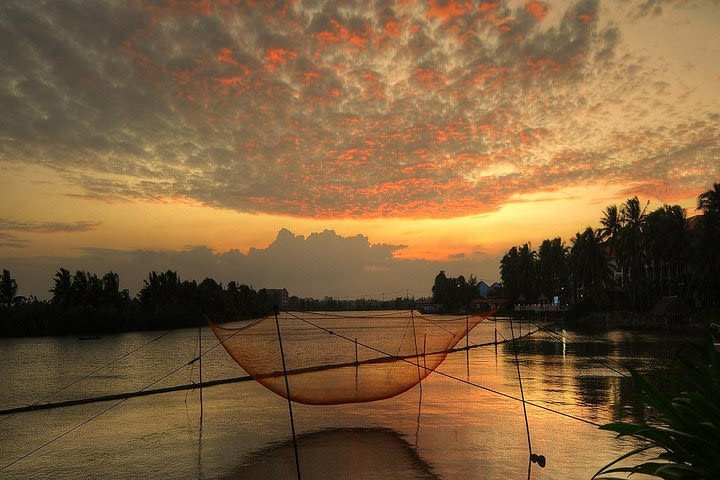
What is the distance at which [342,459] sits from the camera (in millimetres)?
11516

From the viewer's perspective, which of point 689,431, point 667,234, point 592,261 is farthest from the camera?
point 592,261

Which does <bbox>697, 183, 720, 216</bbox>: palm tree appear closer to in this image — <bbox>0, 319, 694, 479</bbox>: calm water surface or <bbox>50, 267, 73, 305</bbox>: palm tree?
<bbox>0, 319, 694, 479</bbox>: calm water surface

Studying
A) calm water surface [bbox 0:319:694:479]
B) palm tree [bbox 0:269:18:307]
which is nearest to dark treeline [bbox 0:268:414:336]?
palm tree [bbox 0:269:18:307]

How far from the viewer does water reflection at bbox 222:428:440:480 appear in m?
10.4

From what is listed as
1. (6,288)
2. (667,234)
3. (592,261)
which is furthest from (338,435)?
(6,288)

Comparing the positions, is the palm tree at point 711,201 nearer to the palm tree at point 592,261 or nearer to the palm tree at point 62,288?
the palm tree at point 592,261

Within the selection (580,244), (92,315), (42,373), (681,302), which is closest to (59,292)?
(92,315)

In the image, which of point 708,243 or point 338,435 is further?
point 708,243

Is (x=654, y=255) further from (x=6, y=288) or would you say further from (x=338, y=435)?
(x=6, y=288)

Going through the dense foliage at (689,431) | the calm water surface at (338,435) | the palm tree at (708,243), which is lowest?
the calm water surface at (338,435)

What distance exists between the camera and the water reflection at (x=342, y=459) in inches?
411

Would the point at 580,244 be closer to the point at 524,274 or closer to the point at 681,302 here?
the point at 681,302

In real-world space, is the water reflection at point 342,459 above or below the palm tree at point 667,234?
below

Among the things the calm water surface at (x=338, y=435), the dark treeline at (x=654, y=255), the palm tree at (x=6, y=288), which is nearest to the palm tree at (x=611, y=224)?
the dark treeline at (x=654, y=255)
